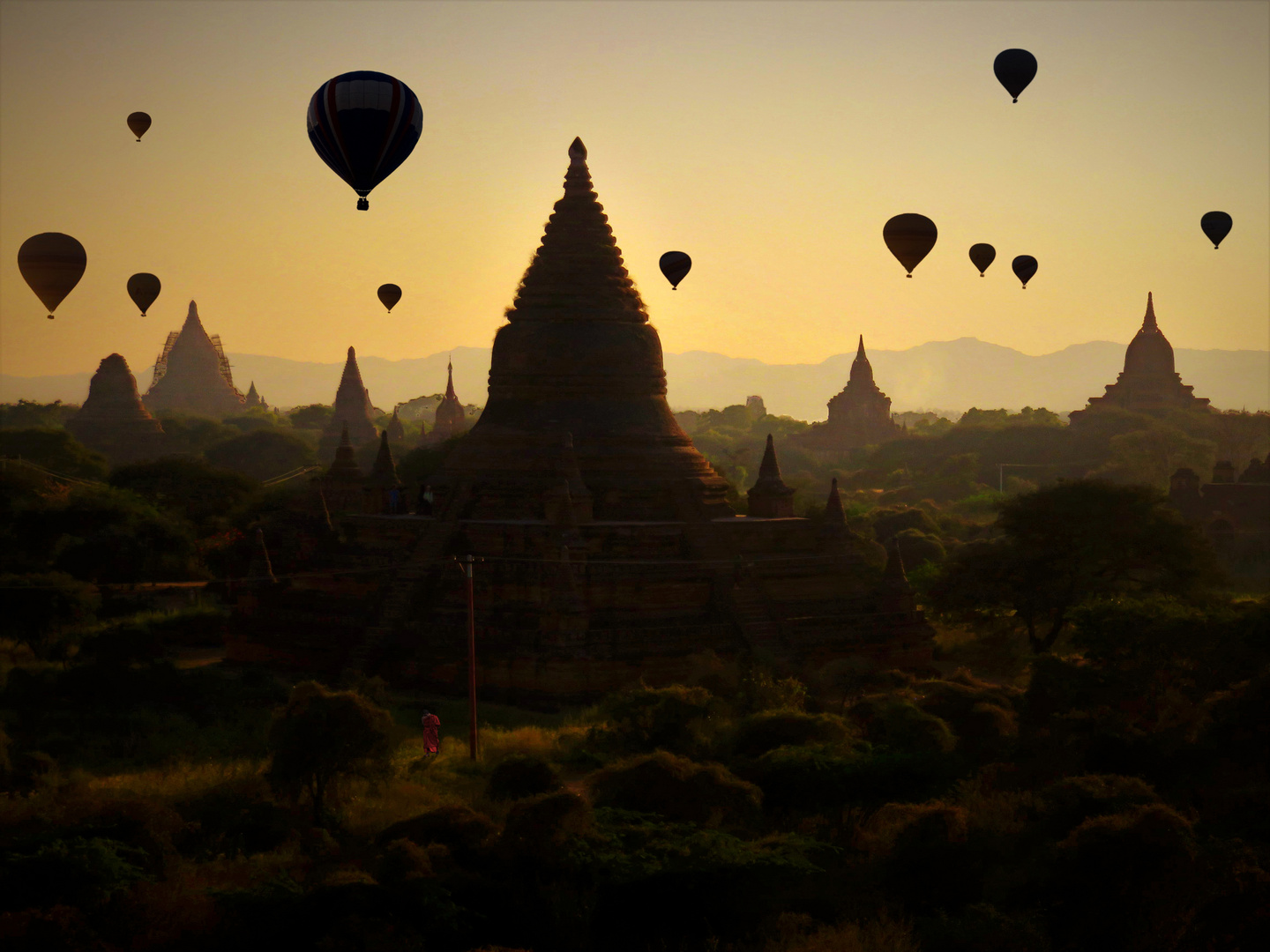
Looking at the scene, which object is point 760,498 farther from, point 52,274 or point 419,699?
point 52,274

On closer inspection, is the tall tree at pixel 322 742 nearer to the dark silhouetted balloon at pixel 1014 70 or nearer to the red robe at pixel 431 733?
the red robe at pixel 431 733

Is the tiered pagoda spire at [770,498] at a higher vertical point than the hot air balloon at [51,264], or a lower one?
lower

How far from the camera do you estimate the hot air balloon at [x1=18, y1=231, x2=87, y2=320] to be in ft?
123

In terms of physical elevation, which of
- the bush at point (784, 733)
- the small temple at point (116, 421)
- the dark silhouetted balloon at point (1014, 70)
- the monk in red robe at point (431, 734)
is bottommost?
the monk in red robe at point (431, 734)

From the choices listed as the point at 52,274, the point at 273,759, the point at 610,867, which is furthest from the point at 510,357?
the point at 610,867

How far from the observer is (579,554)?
2855 centimetres

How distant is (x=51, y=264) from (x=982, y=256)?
2565cm

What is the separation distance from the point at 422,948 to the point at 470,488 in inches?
699

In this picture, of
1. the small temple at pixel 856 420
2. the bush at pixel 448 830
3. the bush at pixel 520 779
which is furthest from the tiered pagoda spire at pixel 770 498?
the small temple at pixel 856 420

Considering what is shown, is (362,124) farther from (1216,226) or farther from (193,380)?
(193,380)

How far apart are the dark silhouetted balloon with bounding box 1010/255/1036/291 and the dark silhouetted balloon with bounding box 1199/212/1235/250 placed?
5474mm

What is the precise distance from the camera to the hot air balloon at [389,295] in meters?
44.8

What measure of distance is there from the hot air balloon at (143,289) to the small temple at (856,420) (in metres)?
78.7

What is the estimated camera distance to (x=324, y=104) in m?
28.3
